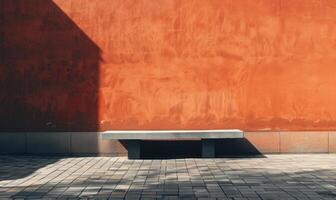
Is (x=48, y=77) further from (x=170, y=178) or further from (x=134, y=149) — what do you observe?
(x=170, y=178)

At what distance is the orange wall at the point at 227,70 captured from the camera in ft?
35.2

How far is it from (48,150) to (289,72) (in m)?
6.00

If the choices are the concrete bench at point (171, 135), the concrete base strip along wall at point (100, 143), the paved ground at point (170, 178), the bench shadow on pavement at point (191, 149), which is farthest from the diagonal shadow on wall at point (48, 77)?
the bench shadow on pavement at point (191, 149)

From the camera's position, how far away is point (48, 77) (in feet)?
35.6

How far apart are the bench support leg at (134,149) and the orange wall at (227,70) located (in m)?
0.59

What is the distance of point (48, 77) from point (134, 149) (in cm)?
272

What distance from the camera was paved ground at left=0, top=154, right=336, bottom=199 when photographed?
21.0 feet

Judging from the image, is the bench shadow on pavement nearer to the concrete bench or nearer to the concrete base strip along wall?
the concrete base strip along wall

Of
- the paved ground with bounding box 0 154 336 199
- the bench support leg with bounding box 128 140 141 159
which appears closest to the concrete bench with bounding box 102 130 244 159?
the bench support leg with bounding box 128 140 141 159

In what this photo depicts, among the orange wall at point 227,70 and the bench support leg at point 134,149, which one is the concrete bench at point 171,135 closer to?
the bench support leg at point 134,149

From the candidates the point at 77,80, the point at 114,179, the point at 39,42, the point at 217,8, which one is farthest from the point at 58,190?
the point at 217,8

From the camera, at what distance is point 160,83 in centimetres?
1077

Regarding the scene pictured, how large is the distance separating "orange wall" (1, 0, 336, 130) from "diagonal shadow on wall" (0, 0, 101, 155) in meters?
0.31

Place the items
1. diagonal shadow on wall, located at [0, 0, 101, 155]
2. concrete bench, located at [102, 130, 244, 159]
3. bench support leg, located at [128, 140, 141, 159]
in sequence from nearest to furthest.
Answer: concrete bench, located at [102, 130, 244, 159], bench support leg, located at [128, 140, 141, 159], diagonal shadow on wall, located at [0, 0, 101, 155]
